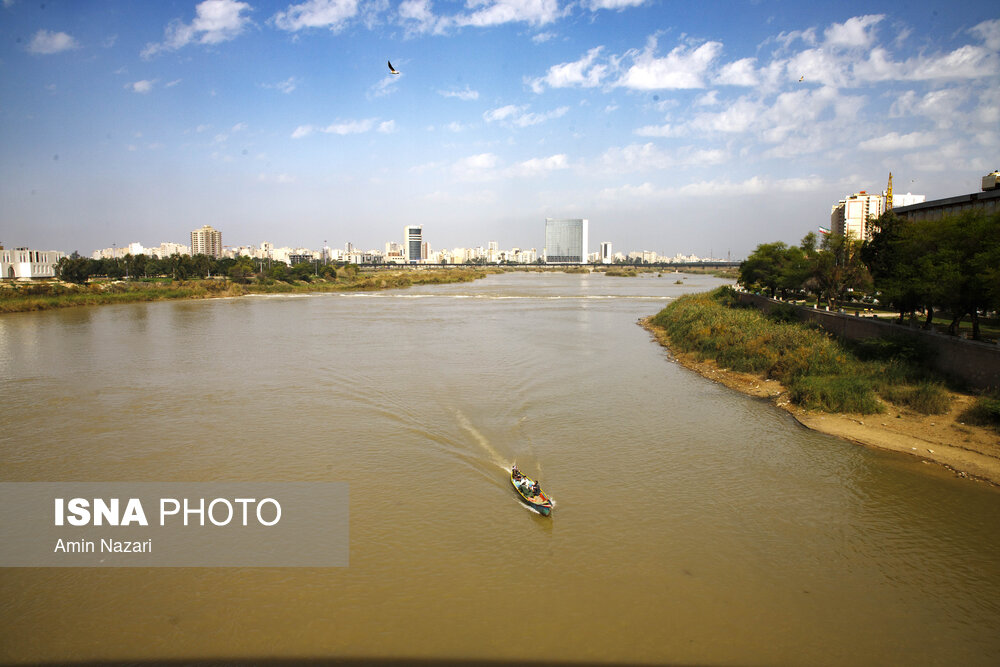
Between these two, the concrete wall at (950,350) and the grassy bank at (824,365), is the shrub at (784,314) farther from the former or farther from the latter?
the concrete wall at (950,350)

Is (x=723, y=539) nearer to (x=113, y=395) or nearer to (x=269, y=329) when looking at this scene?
(x=113, y=395)

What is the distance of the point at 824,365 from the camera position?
14.5m

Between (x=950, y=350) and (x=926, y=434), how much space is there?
3089mm

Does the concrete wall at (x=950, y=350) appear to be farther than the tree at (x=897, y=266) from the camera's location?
No

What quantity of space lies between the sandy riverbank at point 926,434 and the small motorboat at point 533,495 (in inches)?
281

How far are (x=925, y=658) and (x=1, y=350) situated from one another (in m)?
28.1

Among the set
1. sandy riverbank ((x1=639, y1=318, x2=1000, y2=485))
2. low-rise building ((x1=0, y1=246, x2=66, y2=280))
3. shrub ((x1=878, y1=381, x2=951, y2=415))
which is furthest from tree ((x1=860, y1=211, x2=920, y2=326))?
low-rise building ((x1=0, y1=246, x2=66, y2=280))

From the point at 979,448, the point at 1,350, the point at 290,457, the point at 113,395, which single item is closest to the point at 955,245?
the point at 979,448

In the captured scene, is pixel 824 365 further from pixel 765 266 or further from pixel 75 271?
pixel 75 271

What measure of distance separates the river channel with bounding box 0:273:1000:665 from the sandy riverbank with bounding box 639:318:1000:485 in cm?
44

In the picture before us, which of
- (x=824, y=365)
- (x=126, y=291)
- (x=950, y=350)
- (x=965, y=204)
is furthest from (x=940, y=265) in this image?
(x=126, y=291)

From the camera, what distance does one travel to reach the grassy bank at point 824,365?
40.4 feet

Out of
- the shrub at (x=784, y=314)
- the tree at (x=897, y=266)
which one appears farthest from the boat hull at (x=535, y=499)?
the shrub at (x=784, y=314)

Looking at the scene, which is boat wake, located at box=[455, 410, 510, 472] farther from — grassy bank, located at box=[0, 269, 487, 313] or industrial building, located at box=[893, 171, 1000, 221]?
grassy bank, located at box=[0, 269, 487, 313]
